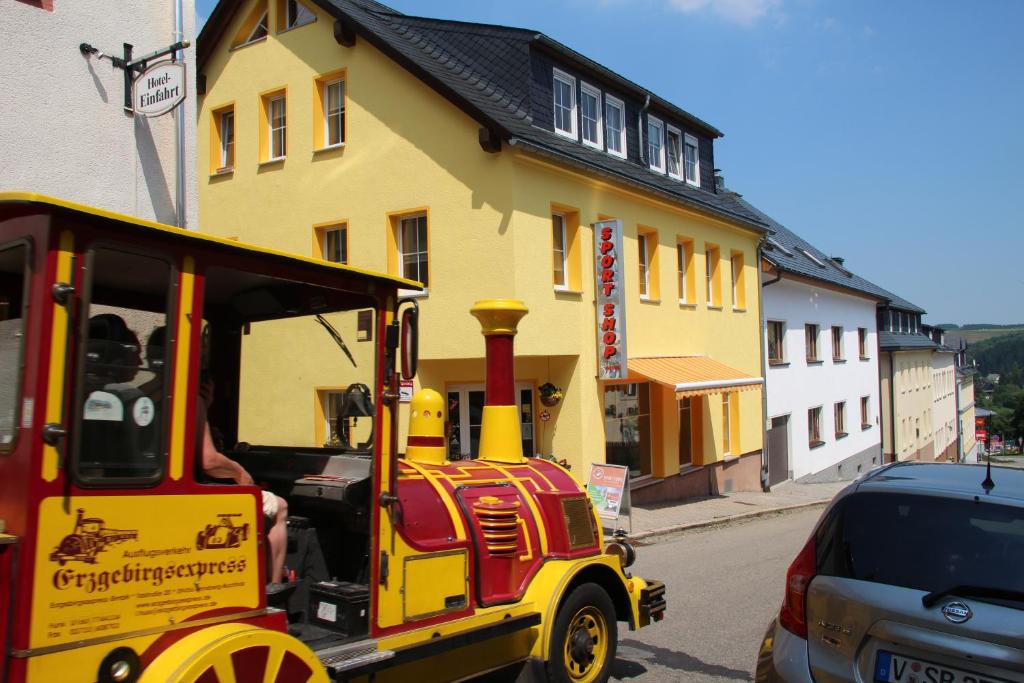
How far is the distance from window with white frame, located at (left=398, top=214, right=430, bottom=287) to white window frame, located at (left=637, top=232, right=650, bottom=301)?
4535 millimetres

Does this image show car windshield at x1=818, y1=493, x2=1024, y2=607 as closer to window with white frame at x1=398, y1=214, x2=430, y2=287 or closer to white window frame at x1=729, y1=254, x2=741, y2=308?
window with white frame at x1=398, y1=214, x2=430, y2=287

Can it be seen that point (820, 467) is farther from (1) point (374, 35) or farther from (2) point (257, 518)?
(2) point (257, 518)

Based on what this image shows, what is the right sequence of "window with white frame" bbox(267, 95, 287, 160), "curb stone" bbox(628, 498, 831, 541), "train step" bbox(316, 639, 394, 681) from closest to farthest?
"train step" bbox(316, 639, 394, 681) → "curb stone" bbox(628, 498, 831, 541) → "window with white frame" bbox(267, 95, 287, 160)

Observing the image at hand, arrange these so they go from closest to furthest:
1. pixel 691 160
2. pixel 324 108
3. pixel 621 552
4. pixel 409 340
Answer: pixel 409 340, pixel 621 552, pixel 324 108, pixel 691 160

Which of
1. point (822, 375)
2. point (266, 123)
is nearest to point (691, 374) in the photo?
point (266, 123)

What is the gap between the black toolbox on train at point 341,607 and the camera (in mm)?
4051

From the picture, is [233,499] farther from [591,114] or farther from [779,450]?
[779,450]

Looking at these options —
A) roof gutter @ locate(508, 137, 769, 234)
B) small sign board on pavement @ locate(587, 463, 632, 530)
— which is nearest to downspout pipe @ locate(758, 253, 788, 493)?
roof gutter @ locate(508, 137, 769, 234)

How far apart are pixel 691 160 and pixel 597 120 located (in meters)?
4.90

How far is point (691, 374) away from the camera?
16938mm

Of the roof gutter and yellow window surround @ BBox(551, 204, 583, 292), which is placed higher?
the roof gutter

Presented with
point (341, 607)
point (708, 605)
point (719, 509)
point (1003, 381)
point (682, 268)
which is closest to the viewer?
point (341, 607)

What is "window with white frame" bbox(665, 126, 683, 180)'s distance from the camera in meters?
20.3

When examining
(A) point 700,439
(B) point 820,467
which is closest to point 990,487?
(A) point 700,439
